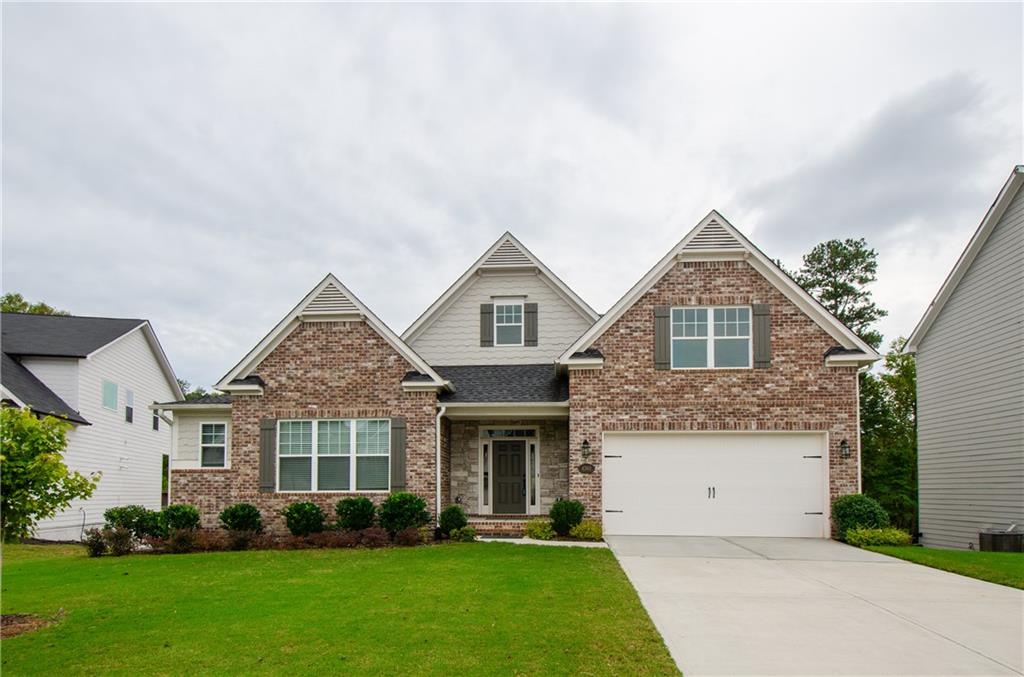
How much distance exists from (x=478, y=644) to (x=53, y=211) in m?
18.0

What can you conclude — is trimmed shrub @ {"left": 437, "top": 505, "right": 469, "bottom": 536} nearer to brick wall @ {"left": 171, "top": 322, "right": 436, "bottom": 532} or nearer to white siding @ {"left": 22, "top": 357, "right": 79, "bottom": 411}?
brick wall @ {"left": 171, "top": 322, "right": 436, "bottom": 532}

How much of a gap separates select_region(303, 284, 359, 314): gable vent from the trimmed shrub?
16.7 feet

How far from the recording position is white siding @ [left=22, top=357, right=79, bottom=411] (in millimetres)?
25766

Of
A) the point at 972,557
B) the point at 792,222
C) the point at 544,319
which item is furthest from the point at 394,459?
the point at 792,222

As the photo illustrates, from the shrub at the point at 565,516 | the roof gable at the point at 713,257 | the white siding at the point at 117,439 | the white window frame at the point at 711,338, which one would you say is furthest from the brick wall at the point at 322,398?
the white siding at the point at 117,439

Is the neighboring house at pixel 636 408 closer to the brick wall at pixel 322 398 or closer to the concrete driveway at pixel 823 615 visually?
the brick wall at pixel 322 398

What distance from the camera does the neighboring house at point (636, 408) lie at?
18094 mm

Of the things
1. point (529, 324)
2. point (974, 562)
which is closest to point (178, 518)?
point (529, 324)

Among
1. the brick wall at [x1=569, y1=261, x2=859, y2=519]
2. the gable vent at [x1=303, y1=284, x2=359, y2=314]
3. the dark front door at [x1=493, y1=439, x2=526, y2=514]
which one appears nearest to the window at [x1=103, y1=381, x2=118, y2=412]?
the gable vent at [x1=303, y1=284, x2=359, y2=314]

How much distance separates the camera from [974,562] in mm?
13938

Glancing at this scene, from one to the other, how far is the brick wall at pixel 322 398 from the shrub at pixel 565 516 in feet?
9.53

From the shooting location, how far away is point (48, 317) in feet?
94.5

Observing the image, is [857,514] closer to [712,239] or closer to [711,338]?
[711,338]

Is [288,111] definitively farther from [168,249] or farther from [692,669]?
[692,669]
